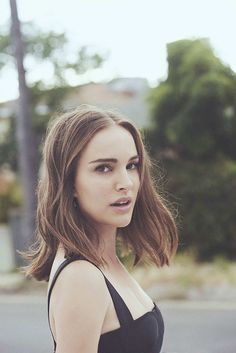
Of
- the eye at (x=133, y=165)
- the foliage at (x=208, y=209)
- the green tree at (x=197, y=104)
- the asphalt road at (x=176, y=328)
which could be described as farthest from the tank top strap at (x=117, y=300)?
the green tree at (x=197, y=104)

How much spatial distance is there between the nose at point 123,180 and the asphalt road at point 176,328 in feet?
12.2

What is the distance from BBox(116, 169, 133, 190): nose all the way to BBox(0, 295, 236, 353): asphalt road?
3.73 meters

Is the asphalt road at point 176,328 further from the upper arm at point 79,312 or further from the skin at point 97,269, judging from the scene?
the upper arm at point 79,312

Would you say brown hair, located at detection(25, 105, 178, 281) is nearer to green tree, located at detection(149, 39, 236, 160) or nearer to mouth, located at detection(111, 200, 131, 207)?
mouth, located at detection(111, 200, 131, 207)

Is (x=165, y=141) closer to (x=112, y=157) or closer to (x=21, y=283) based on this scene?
(x=21, y=283)

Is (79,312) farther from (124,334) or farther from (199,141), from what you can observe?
(199,141)

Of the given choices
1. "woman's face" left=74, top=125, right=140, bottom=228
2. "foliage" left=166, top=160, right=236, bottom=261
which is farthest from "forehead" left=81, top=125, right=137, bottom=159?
"foliage" left=166, top=160, right=236, bottom=261

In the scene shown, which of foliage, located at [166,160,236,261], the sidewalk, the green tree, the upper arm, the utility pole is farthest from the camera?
the green tree

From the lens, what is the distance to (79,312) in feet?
4.23

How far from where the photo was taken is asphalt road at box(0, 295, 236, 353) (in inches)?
236

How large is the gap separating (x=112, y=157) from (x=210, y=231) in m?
9.32

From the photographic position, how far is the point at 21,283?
1051 cm

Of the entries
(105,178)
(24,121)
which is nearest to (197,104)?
(24,121)

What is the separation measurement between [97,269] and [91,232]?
0.54 ft
